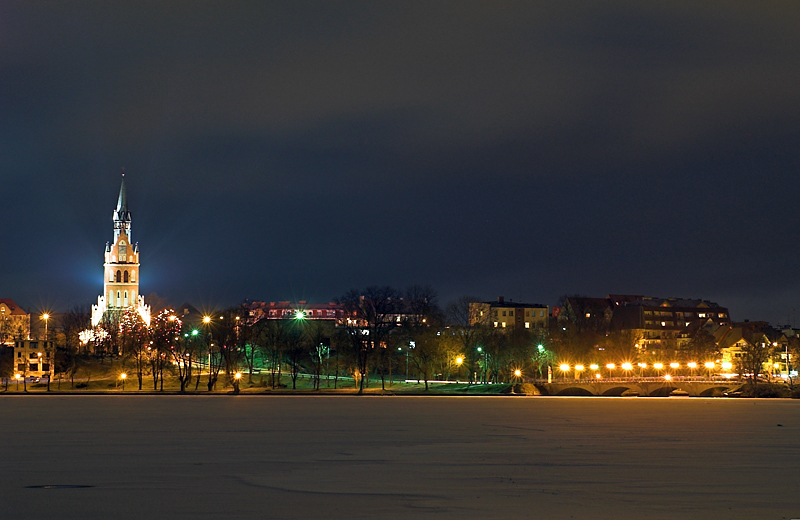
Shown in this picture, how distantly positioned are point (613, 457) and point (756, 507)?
32.7ft

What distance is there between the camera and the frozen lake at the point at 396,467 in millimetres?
21875

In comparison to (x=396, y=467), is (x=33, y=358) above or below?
above

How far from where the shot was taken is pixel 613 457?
31.9 m

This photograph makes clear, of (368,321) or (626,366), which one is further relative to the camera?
(626,366)

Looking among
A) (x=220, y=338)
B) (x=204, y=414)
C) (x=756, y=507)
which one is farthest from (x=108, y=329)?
(x=756, y=507)

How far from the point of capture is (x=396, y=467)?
2919 centimetres

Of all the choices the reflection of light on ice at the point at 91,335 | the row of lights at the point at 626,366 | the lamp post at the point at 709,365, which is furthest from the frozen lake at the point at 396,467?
the reflection of light on ice at the point at 91,335

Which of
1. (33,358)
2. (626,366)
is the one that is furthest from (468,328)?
(33,358)

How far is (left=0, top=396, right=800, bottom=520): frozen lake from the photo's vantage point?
21875 mm

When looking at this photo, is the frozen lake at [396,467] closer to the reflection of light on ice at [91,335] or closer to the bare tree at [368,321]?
the bare tree at [368,321]

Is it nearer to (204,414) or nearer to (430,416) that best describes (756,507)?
(430,416)

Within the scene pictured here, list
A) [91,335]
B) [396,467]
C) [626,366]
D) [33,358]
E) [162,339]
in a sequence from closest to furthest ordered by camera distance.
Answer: [396,467] → [162,339] → [33,358] → [626,366] → [91,335]

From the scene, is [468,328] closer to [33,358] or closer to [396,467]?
[33,358]

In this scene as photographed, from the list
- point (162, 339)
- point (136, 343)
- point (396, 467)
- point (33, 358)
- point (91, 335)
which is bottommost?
point (396, 467)
